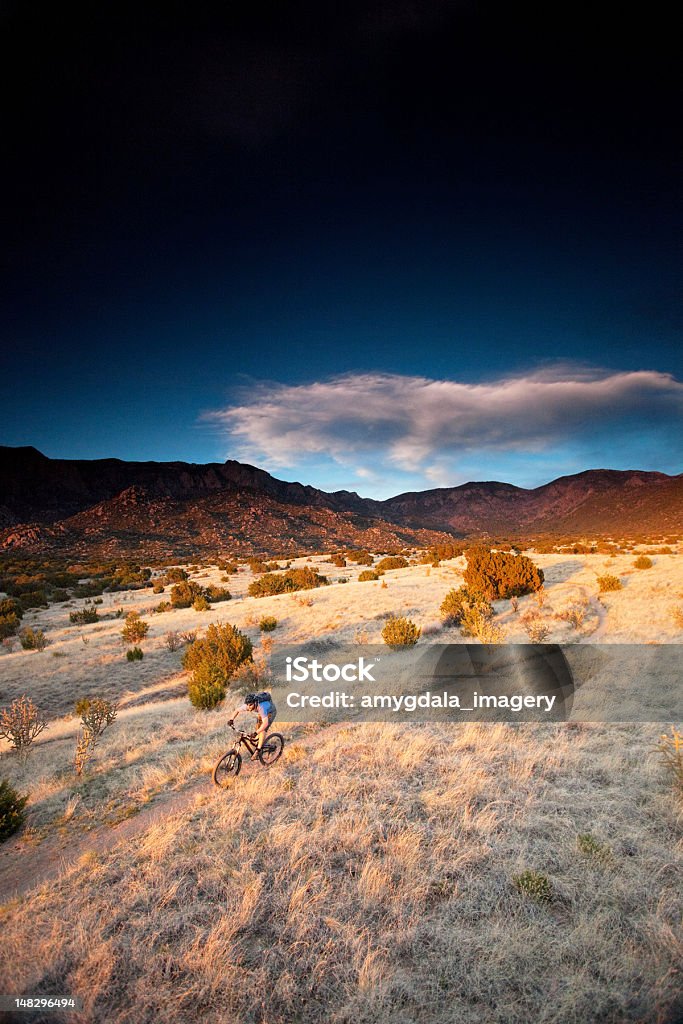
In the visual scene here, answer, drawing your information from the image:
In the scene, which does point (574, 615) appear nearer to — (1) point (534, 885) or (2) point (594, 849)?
(2) point (594, 849)

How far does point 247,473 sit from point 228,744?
130625 millimetres

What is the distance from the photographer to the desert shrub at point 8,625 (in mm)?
19609

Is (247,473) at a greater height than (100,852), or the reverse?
(247,473)

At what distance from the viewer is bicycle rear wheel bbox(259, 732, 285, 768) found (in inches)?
320

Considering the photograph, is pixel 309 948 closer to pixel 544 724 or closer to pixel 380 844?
pixel 380 844

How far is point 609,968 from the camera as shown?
3.70m

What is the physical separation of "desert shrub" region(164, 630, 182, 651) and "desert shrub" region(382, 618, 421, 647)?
918 cm

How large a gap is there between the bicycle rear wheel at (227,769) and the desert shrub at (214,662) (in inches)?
172

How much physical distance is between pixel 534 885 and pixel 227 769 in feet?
18.1

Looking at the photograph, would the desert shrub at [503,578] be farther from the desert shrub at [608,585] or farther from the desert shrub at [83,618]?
the desert shrub at [83,618]

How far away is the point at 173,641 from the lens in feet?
56.8

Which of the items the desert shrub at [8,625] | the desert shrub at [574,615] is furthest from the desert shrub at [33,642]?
the desert shrub at [574,615]

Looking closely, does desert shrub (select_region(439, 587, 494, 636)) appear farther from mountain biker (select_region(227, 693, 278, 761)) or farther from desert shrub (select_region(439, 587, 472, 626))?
mountain biker (select_region(227, 693, 278, 761))

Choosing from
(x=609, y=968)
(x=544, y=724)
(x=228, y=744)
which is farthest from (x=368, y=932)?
(x=544, y=724)
